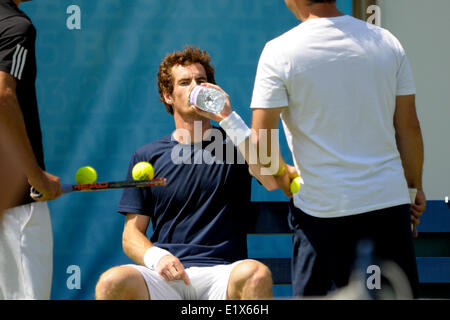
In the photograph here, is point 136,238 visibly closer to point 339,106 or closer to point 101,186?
point 101,186

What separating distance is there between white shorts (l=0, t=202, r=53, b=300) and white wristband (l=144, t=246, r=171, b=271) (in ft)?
1.23

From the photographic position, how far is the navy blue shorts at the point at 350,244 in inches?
67.5

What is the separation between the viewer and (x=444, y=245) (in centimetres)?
282

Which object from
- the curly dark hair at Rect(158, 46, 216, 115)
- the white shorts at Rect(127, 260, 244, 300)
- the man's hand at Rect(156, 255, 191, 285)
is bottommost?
the white shorts at Rect(127, 260, 244, 300)

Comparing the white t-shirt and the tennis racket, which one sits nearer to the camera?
the white t-shirt

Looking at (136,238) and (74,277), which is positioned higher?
(136,238)

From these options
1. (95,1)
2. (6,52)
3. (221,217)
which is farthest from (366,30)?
(95,1)

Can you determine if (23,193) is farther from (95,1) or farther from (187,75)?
(95,1)

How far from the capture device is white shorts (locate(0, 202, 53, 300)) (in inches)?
78.6

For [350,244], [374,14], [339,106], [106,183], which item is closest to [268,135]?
[339,106]

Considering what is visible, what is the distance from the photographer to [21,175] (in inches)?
80.3

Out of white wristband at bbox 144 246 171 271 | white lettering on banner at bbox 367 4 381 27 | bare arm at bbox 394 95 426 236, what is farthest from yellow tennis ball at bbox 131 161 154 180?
white lettering on banner at bbox 367 4 381 27

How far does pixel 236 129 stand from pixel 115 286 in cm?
70

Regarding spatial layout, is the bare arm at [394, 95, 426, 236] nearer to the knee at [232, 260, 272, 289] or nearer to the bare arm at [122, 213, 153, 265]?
the knee at [232, 260, 272, 289]
